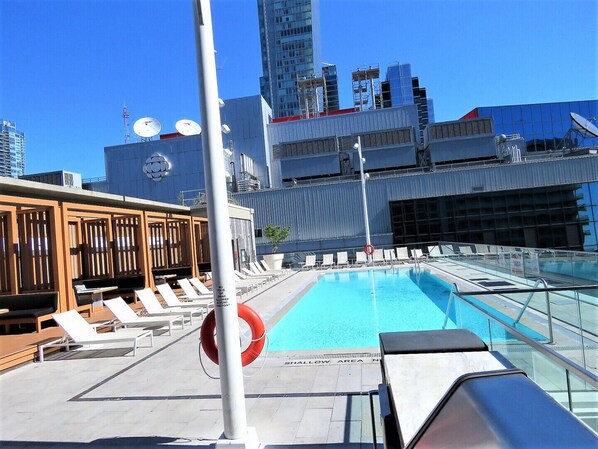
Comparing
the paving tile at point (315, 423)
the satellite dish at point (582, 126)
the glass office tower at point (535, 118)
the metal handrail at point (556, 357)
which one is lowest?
the paving tile at point (315, 423)

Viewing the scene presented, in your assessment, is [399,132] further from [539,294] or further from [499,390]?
[499,390]

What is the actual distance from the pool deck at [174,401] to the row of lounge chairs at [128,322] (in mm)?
267

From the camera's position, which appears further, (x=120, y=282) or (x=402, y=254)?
(x=402, y=254)

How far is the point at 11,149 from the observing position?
3062cm

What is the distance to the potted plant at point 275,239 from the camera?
21047 millimetres

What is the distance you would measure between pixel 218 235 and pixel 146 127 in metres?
27.6

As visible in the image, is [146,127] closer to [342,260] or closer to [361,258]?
[342,260]

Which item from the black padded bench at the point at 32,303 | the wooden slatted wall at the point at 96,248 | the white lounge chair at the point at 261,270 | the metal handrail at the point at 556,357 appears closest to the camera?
the metal handrail at the point at 556,357

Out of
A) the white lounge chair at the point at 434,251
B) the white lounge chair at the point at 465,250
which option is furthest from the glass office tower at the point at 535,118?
the white lounge chair at the point at 465,250

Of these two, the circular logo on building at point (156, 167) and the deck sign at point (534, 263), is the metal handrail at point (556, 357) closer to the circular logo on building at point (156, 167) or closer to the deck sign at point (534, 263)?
the deck sign at point (534, 263)

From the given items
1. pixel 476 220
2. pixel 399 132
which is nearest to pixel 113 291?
pixel 476 220

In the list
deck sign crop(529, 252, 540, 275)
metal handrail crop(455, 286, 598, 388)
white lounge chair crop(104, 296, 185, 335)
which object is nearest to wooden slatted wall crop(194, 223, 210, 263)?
white lounge chair crop(104, 296, 185, 335)

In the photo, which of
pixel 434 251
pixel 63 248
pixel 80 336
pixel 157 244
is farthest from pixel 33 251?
pixel 434 251

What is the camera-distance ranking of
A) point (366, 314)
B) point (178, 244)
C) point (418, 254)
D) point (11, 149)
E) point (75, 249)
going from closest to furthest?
1. point (366, 314)
2. point (75, 249)
3. point (178, 244)
4. point (418, 254)
5. point (11, 149)
